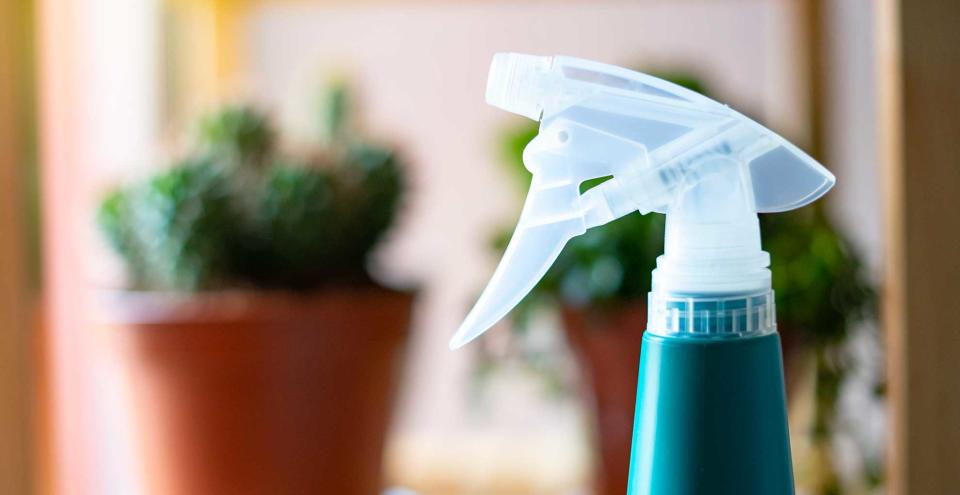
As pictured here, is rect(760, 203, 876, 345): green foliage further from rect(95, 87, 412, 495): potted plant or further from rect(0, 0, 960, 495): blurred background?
rect(95, 87, 412, 495): potted plant

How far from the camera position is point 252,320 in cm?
41

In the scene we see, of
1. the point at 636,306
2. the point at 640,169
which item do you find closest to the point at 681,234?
the point at 640,169

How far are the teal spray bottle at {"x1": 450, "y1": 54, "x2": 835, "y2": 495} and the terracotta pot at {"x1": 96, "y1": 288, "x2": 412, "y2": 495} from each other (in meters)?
0.18

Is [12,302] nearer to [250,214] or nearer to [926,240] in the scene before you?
[250,214]

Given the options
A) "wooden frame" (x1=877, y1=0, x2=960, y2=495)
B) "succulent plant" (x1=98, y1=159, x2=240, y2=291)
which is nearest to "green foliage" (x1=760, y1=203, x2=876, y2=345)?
"wooden frame" (x1=877, y1=0, x2=960, y2=495)

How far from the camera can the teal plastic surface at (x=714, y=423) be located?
9.3 inches

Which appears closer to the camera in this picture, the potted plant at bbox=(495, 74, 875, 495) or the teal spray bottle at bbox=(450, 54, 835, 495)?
the teal spray bottle at bbox=(450, 54, 835, 495)

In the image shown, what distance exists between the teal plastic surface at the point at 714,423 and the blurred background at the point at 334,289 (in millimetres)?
84

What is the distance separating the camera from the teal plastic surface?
0.24 meters

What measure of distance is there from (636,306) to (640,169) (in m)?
0.22

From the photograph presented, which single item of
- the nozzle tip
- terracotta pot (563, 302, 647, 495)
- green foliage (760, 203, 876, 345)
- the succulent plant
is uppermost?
the nozzle tip

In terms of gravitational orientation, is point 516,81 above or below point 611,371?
above

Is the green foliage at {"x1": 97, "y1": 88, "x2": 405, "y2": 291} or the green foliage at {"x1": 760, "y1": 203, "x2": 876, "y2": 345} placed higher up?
the green foliage at {"x1": 97, "y1": 88, "x2": 405, "y2": 291}

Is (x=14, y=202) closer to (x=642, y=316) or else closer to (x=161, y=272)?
(x=161, y=272)
